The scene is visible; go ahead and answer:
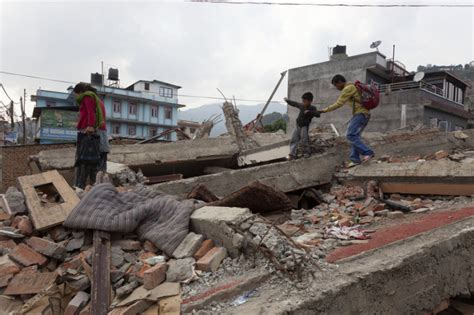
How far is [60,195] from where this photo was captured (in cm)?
349

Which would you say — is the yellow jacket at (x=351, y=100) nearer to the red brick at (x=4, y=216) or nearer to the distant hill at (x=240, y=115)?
the distant hill at (x=240, y=115)

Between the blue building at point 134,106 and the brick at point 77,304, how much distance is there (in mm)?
24914

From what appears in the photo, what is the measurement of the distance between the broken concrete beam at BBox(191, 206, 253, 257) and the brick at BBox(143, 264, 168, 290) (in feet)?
1.61

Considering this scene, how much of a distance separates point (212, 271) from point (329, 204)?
2852 millimetres

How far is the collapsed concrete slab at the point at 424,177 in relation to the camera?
403 cm

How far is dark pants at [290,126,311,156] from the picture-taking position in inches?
235

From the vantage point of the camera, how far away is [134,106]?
108ft

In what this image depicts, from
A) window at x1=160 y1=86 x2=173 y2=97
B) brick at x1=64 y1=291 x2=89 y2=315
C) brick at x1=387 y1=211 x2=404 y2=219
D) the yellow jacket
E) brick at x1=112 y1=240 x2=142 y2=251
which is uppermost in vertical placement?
window at x1=160 y1=86 x2=173 y2=97

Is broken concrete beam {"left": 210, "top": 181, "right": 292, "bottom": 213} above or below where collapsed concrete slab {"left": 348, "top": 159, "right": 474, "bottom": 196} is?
below

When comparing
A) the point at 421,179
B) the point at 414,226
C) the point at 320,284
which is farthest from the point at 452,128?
the point at 320,284

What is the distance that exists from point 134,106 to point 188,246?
32.7 metres

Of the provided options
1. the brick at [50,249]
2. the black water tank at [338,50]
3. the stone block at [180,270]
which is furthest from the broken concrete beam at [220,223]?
the black water tank at [338,50]

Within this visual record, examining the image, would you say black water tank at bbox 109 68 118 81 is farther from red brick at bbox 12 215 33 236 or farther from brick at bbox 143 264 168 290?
brick at bbox 143 264 168 290

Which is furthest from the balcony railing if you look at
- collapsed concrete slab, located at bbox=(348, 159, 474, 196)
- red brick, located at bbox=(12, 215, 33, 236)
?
red brick, located at bbox=(12, 215, 33, 236)
